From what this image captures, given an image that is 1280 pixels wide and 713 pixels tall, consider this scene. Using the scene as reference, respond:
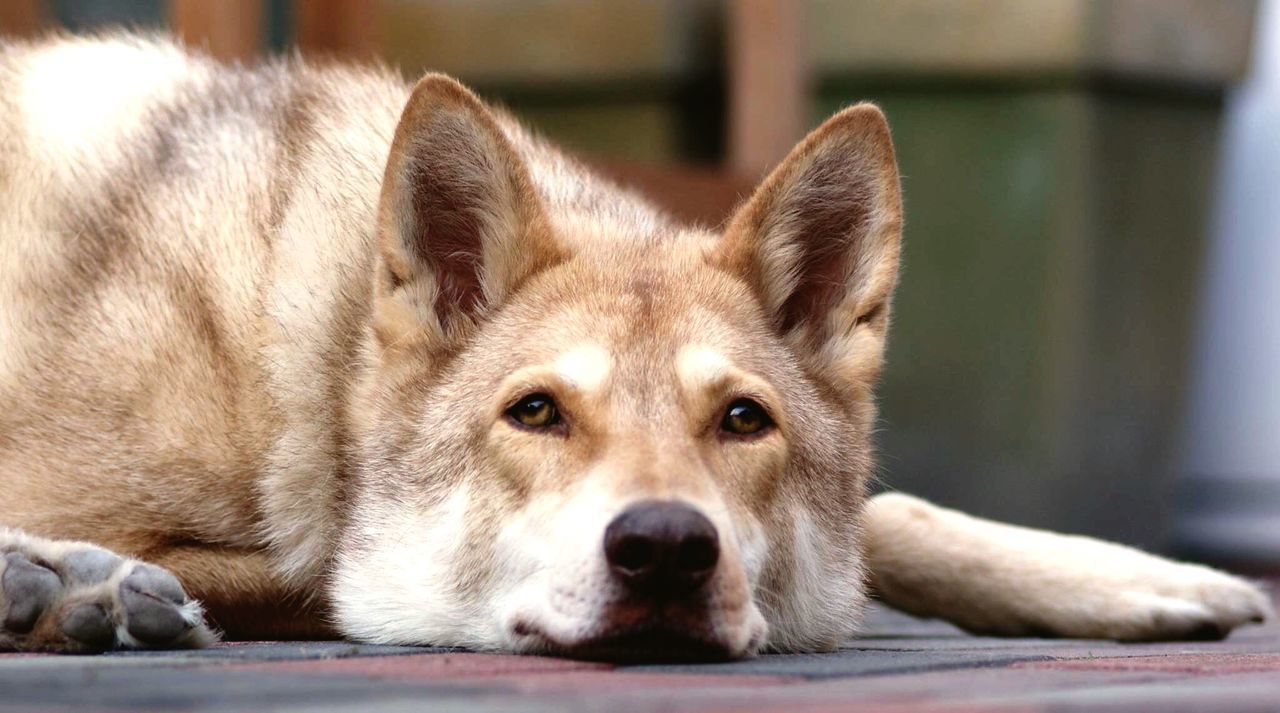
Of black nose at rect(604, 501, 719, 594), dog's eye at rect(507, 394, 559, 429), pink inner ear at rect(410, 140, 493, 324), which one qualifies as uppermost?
pink inner ear at rect(410, 140, 493, 324)

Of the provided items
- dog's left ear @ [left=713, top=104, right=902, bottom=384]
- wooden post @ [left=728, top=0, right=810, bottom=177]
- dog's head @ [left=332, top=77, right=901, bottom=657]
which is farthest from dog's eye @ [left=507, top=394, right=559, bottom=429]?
wooden post @ [left=728, top=0, right=810, bottom=177]

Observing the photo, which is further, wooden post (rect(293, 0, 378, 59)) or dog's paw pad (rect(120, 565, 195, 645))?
wooden post (rect(293, 0, 378, 59))

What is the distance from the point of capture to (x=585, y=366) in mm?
2920

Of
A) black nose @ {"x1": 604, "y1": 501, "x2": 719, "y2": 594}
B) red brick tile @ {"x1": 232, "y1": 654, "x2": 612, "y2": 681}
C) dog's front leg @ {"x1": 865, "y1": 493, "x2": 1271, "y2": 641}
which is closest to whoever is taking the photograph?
red brick tile @ {"x1": 232, "y1": 654, "x2": 612, "y2": 681}

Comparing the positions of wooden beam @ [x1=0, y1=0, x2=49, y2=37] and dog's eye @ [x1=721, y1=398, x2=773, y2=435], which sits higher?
wooden beam @ [x1=0, y1=0, x2=49, y2=37]

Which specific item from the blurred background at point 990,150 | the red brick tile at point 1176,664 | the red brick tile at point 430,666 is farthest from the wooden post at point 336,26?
the red brick tile at point 1176,664

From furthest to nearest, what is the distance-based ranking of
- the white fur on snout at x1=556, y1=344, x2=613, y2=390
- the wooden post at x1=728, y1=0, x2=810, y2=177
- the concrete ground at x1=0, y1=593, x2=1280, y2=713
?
the wooden post at x1=728, y1=0, x2=810, y2=177, the white fur on snout at x1=556, y1=344, x2=613, y2=390, the concrete ground at x1=0, y1=593, x2=1280, y2=713

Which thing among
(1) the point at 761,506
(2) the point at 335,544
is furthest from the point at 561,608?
(2) the point at 335,544

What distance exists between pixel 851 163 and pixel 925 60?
152 inches

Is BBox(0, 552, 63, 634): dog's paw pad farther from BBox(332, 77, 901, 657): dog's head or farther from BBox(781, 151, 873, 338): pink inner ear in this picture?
BBox(781, 151, 873, 338): pink inner ear

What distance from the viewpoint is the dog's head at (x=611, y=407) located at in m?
2.63

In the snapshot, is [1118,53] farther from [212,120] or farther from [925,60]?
Result: [212,120]

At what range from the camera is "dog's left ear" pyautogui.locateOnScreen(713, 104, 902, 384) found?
3279 millimetres

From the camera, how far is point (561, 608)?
264cm
